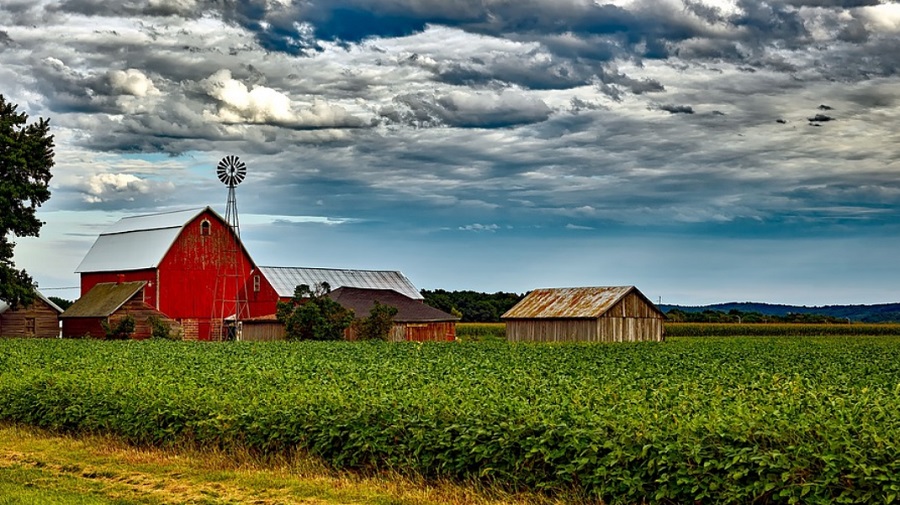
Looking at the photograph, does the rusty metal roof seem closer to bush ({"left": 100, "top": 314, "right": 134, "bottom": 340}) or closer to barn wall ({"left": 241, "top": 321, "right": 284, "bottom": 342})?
barn wall ({"left": 241, "top": 321, "right": 284, "bottom": 342})

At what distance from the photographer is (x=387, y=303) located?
7419 centimetres

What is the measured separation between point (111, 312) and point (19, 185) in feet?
35.2

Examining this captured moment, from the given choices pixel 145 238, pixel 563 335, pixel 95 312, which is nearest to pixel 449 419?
pixel 563 335

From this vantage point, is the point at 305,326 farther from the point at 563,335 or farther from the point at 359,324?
the point at 563,335

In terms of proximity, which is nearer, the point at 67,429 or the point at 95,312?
the point at 67,429

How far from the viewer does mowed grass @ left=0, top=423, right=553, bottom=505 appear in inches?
538

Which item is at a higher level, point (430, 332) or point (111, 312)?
Answer: point (111, 312)

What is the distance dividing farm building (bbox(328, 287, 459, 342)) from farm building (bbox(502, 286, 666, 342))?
4494 mm

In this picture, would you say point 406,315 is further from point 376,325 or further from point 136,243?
point 136,243

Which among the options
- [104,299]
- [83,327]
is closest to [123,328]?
[83,327]

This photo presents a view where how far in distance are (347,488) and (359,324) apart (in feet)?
171

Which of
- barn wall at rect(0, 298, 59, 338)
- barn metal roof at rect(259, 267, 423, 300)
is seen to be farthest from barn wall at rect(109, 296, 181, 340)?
barn metal roof at rect(259, 267, 423, 300)

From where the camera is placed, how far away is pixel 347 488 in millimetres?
14203

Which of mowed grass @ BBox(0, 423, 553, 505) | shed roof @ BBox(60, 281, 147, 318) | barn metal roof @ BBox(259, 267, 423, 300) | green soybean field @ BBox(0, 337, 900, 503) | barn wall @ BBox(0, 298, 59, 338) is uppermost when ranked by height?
barn metal roof @ BBox(259, 267, 423, 300)
